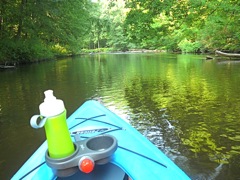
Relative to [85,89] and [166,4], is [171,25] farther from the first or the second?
[85,89]

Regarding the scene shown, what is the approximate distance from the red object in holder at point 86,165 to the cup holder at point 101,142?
0.23 m

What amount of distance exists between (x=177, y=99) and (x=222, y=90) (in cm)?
195

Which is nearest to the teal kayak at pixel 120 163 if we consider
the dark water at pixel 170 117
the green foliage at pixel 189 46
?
the dark water at pixel 170 117

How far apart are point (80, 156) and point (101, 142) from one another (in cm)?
26

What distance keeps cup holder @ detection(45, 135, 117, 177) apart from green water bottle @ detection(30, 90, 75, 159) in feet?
0.12

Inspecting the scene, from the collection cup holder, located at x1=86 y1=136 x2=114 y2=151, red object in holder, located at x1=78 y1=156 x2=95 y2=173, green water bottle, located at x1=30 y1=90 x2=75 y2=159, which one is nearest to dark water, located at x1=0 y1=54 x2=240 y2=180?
cup holder, located at x1=86 y1=136 x2=114 y2=151

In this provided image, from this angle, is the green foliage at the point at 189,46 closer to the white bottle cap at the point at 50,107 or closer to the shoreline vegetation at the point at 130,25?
the shoreline vegetation at the point at 130,25

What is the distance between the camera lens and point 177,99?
Answer: 280 inches

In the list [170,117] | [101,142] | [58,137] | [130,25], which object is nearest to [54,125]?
[58,137]

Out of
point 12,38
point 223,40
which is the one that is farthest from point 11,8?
point 223,40

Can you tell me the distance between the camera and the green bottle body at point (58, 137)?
1.34m

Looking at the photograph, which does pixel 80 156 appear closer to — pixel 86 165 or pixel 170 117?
pixel 86 165

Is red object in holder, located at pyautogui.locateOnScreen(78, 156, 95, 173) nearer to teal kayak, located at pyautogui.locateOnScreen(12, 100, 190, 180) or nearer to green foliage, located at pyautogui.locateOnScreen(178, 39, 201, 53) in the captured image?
teal kayak, located at pyautogui.locateOnScreen(12, 100, 190, 180)

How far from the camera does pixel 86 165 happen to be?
1360mm
